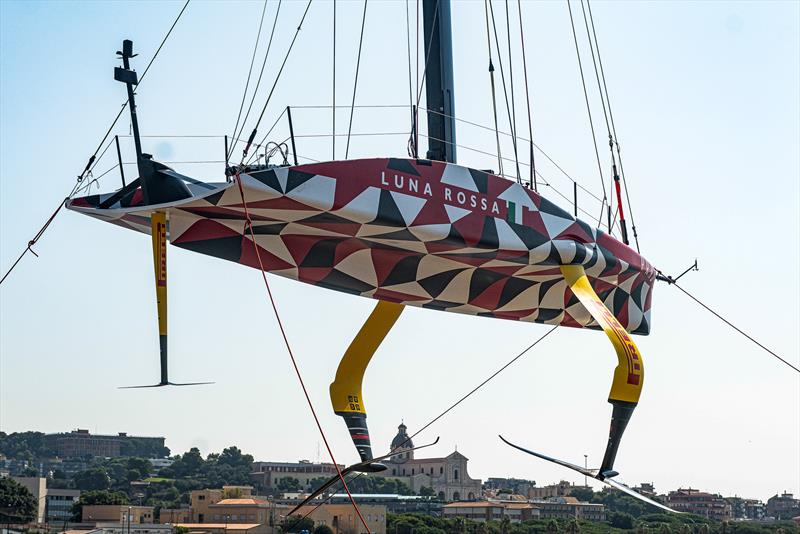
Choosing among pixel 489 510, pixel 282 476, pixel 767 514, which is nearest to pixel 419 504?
pixel 489 510

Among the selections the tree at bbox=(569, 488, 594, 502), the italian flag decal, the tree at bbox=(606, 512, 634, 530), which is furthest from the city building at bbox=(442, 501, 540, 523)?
the italian flag decal

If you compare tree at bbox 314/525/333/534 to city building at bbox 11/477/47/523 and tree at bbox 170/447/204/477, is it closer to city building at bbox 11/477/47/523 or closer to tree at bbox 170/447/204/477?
city building at bbox 11/477/47/523

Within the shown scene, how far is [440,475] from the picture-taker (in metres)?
148

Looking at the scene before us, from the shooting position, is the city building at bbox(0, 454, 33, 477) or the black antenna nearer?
the black antenna

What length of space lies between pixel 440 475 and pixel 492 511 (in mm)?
Answer: 39221

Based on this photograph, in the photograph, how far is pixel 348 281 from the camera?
18016mm

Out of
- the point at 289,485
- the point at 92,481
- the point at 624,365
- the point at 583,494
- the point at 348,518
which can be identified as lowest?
the point at 348,518

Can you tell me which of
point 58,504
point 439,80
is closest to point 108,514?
point 58,504

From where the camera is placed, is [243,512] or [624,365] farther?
[243,512]

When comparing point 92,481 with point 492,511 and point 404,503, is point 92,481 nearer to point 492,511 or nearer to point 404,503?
point 404,503

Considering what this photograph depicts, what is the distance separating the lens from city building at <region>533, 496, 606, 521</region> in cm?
11744

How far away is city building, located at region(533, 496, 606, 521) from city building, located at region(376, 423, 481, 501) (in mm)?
22164

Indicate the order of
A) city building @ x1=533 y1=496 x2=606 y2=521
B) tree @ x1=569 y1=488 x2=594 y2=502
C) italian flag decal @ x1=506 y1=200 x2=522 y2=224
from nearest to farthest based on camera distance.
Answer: italian flag decal @ x1=506 y1=200 x2=522 y2=224, city building @ x1=533 y1=496 x2=606 y2=521, tree @ x1=569 y1=488 x2=594 y2=502

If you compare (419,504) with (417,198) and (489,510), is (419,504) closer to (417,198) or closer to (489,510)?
(489,510)
